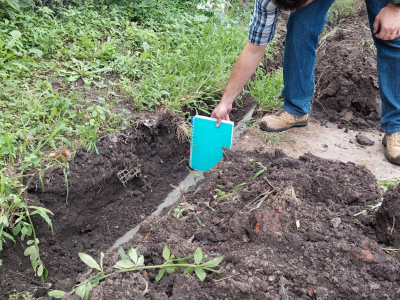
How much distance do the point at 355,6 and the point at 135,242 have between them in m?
5.87

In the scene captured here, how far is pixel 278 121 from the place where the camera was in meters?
2.88

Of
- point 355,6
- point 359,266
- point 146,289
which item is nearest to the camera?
point 146,289

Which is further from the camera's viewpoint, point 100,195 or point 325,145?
point 325,145

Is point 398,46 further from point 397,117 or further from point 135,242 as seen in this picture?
point 135,242

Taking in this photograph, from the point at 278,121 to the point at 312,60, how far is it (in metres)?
0.51

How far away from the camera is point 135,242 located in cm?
169

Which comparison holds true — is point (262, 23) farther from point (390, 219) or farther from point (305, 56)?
point (390, 219)

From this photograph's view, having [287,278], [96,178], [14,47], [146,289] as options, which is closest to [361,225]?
[287,278]

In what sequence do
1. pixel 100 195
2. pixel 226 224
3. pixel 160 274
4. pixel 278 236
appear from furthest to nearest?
pixel 100 195 → pixel 226 224 → pixel 278 236 → pixel 160 274

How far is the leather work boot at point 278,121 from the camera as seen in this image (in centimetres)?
287

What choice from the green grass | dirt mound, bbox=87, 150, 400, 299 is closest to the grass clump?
dirt mound, bbox=87, 150, 400, 299

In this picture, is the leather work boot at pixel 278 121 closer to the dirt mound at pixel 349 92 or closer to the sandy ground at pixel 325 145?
the sandy ground at pixel 325 145

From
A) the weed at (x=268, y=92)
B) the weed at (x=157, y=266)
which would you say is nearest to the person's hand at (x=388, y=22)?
the weed at (x=268, y=92)

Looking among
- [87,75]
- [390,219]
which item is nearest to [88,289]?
[390,219]
